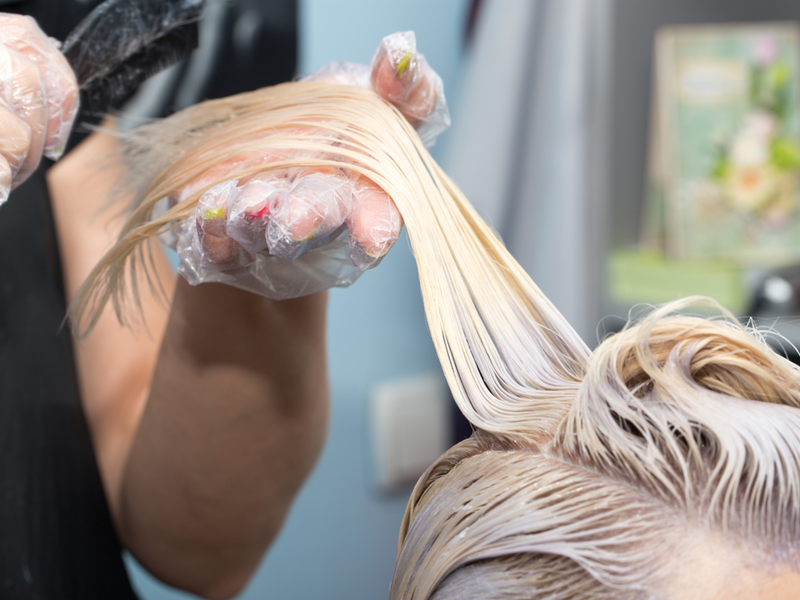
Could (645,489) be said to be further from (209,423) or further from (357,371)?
(357,371)

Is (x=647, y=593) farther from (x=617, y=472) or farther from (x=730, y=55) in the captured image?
(x=730, y=55)

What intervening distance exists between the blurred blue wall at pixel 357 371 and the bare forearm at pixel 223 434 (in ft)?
0.87

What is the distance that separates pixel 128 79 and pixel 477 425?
0.44 m

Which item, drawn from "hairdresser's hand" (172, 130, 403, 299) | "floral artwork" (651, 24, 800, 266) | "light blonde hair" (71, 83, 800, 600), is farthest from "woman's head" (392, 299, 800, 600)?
"floral artwork" (651, 24, 800, 266)

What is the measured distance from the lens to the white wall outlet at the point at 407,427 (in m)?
0.98

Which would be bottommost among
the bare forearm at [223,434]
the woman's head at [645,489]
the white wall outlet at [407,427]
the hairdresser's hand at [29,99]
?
the white wall outlet at [407,427]

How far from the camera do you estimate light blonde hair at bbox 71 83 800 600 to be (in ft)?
0.80

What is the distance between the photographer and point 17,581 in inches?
18.0

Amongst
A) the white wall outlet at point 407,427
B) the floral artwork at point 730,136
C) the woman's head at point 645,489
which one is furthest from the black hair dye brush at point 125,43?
the floral artwork at point 730,136

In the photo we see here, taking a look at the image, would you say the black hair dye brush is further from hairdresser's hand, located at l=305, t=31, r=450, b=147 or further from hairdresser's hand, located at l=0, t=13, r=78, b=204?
hairdresser's hand, located at l=305, t=31, r=450, b=147

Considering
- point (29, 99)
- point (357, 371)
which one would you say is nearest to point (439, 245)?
point (29, 99)

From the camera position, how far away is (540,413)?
300 mm

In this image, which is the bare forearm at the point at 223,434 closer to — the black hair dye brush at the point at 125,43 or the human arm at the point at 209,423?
the human arm at the point at 209,423

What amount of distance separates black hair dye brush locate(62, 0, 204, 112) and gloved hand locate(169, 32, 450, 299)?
19cm
